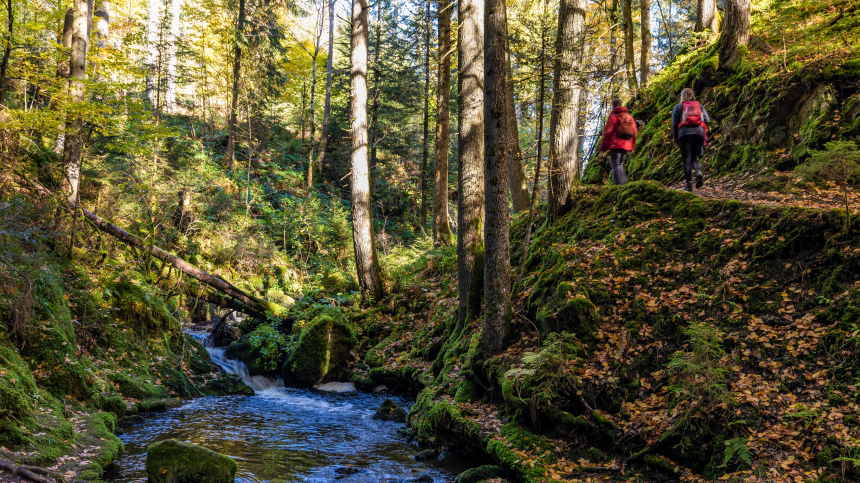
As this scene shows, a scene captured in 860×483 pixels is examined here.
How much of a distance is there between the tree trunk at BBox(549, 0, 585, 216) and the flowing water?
17.7 ft

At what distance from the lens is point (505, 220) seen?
24.1 feet

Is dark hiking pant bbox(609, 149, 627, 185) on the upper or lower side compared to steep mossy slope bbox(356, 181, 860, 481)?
upper

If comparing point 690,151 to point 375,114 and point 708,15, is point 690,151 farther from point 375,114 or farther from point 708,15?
point 375,114

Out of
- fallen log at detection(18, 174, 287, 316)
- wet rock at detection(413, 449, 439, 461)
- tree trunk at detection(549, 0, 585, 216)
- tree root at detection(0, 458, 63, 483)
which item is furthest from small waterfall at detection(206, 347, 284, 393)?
tree trunk at detection(549, 0, 585, 216)

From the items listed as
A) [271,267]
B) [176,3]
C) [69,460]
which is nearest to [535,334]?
[69,460]

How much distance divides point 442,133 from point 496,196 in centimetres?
770

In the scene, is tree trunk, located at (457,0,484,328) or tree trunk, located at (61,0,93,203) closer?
tree trunk, located at (457,0,484,328)

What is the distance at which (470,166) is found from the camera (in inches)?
359

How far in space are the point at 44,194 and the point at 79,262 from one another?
145 centimetres

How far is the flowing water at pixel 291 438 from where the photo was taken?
20.0 ft

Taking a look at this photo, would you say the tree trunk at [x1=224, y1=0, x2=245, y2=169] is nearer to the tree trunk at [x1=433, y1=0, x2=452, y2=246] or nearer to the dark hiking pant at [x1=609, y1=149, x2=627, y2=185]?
the tree trunk at [x1=433, y1=0, x2=452, y2=246]

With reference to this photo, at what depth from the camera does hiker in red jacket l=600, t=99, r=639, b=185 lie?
9.40 meters

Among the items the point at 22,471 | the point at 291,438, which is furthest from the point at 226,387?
the point at 22,471

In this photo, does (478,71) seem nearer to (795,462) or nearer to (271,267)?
(795,462)
